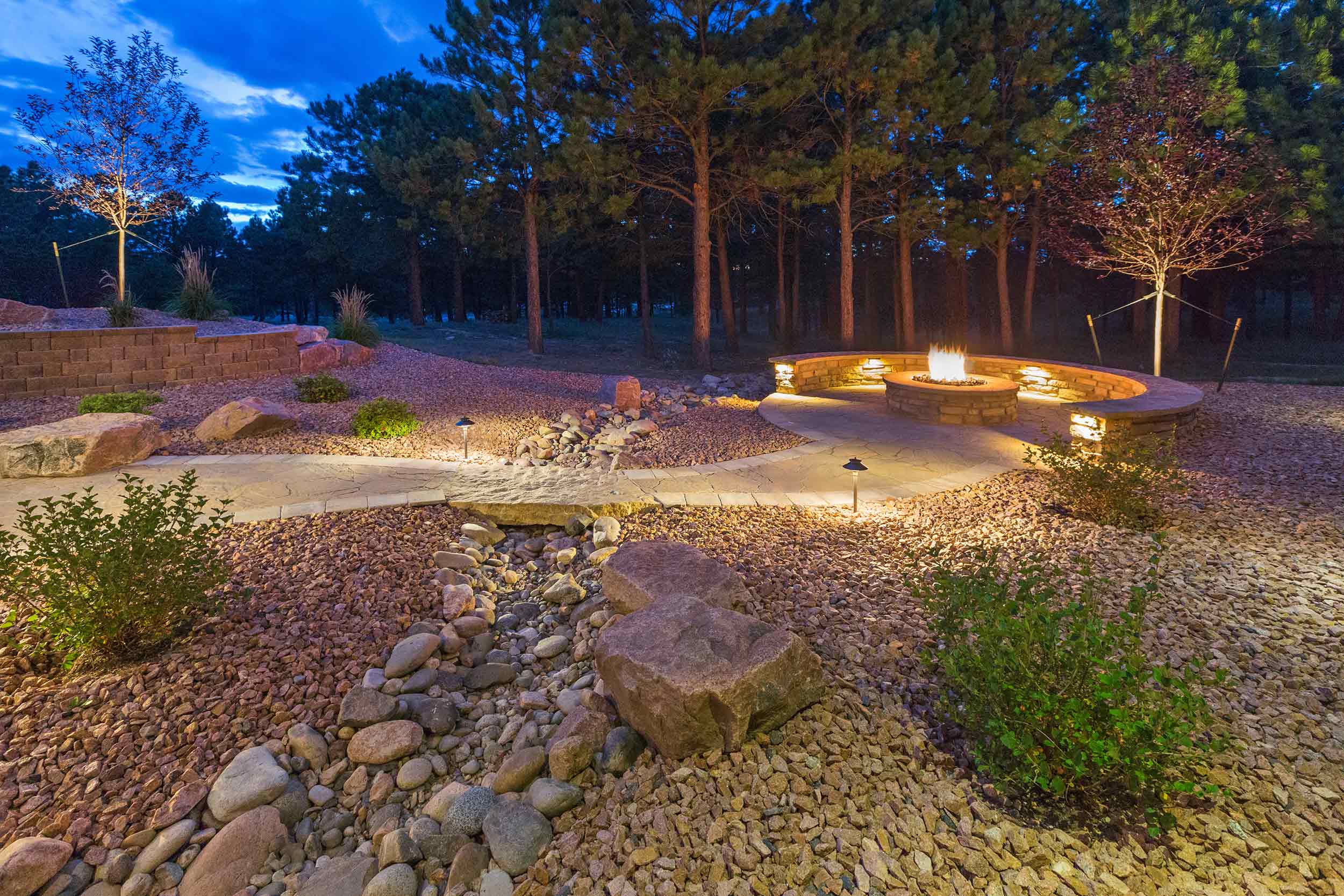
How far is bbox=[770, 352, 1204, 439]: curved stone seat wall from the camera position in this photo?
620 centimetres

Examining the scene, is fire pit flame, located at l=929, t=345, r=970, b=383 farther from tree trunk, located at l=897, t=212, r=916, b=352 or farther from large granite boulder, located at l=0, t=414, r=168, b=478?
large granite boulder, located at l=0, t=414, r=168, b=478

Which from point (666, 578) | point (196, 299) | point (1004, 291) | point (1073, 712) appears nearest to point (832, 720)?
point (1073, 712)

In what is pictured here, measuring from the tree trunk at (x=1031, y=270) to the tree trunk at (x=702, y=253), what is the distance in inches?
335

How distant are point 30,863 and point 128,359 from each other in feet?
30.9

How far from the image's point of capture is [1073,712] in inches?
76.5

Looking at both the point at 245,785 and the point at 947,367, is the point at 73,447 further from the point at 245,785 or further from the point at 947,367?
the point at 947,367

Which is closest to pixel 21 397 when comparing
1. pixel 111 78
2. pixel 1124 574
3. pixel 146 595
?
pixel 111 78

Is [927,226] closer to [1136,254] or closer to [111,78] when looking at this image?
[1136,254]

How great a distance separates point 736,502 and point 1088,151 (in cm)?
1111

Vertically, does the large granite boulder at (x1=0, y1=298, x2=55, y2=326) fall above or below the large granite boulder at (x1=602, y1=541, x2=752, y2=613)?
above

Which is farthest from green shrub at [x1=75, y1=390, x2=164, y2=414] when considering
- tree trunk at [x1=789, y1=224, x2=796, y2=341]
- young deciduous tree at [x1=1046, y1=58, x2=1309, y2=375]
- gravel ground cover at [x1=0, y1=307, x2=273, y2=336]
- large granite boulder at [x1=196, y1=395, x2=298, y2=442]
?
tree trunk at [x1=789, y1=224, x2=796, y2=341]

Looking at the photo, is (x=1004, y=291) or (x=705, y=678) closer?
(x=705, y=678)

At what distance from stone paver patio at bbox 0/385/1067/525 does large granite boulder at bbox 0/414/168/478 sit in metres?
0.11

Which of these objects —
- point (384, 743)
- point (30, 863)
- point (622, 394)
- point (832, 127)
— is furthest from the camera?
point (832, 127)
